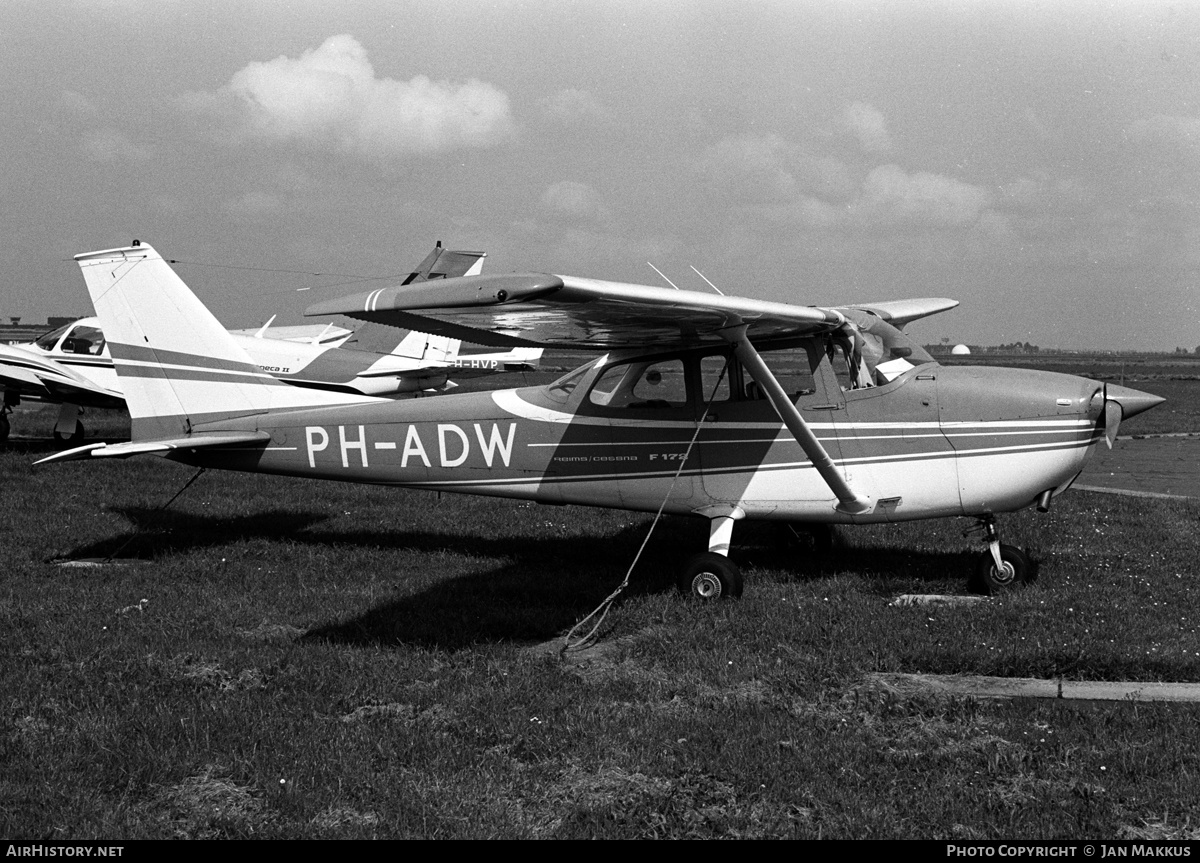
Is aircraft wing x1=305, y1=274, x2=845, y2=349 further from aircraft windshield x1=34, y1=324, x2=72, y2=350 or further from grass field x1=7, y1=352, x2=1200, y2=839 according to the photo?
aircraft windshield x1=34, y1=324, x2=72, y2=350

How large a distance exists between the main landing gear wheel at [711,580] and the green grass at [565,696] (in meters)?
0.23

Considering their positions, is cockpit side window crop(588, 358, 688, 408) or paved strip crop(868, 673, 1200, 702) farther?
cockpit side window crop(588, 358, 688, 408)

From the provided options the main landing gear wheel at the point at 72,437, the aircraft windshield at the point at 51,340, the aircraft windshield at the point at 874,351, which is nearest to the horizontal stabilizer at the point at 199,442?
the aircraft windshield at the point at 874,351

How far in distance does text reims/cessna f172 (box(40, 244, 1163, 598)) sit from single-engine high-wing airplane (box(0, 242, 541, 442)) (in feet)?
28.4

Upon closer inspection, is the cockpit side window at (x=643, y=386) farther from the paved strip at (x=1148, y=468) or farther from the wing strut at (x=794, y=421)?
the paved strip at (x=1148, y=468)

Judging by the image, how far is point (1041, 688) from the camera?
5621mm

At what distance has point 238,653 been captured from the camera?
6.39 m

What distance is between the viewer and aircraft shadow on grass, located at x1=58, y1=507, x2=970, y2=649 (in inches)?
280

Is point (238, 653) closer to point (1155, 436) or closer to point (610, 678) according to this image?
point (610, 678)

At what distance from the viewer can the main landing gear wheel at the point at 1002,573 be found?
7910 mm

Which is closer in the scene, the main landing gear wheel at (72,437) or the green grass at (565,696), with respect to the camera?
the green grass at (565,696)

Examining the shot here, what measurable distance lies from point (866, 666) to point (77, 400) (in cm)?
1705

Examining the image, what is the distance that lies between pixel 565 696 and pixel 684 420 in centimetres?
330

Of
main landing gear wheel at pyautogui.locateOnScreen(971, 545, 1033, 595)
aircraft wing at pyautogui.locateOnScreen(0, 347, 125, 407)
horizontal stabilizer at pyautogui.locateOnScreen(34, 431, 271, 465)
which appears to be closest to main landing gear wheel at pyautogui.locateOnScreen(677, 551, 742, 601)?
main landing gear wheel at pyautogui.locateOnScreen(971, 545, 1033, 595)
